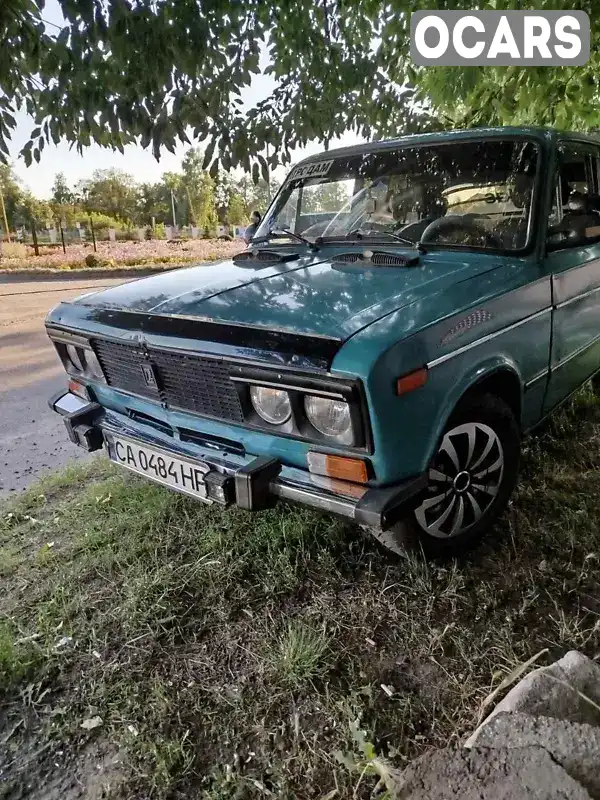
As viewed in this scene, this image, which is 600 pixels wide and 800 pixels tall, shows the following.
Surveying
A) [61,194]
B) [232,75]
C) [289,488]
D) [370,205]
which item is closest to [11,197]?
[61,194]

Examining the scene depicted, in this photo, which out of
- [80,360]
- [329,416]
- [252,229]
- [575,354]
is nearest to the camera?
[329,416]

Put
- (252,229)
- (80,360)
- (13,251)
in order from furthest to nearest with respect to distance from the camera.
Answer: (13,251) < (252,229) < (80,360)

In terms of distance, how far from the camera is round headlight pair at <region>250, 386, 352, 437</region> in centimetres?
202

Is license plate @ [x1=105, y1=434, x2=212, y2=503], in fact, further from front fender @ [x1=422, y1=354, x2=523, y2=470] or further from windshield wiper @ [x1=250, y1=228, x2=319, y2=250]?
windshield wiper @ [x1=250, y1=228, x2=319, y2=250]

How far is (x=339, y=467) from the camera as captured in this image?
2057 mm

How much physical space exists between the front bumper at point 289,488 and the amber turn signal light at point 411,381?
1.15 feet

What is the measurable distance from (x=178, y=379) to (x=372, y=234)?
4.57 feet

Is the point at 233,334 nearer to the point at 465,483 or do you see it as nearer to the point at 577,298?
the point at 465,483

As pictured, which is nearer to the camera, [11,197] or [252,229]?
[252,229]

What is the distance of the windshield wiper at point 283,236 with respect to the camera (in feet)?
10.7

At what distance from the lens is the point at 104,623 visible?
2.37 metres

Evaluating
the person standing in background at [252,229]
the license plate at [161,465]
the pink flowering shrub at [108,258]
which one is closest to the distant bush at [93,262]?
the pink flowering shrub at [108,258]

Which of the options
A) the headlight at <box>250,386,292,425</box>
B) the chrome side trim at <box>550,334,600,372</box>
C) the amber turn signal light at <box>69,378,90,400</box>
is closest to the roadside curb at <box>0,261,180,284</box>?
the amber turn signal light at <box>69,378,90,400</box>

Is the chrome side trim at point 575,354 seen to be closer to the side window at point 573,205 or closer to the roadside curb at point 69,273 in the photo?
the side window at point 573,205
